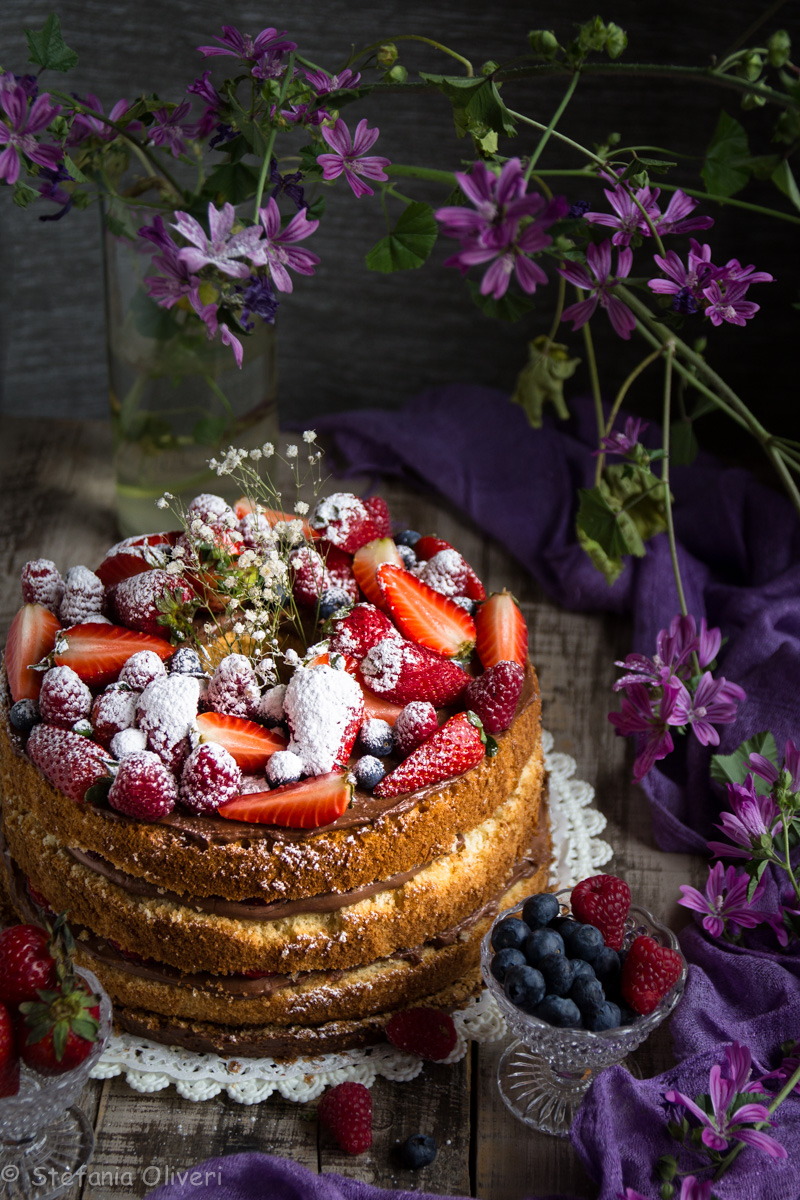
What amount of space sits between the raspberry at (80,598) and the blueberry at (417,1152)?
1.03 meters

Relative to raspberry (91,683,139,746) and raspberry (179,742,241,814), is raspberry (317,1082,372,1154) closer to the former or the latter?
raspberry (179,742,241,814)

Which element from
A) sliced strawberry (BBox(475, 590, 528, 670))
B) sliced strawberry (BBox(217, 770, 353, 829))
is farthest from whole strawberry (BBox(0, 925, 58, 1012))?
sliced strawberry (BBox(475, 590, 528, 670))

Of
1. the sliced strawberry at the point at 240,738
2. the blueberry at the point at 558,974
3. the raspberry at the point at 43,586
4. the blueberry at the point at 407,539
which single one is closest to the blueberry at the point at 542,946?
the blueberry at the point at 558,974

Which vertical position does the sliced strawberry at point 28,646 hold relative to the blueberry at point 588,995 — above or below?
above

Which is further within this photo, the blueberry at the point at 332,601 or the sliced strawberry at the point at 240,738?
the blueberry at the point at 332,601

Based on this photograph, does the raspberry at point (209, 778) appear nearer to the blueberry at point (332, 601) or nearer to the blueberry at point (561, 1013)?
the blueberry at point (332, 601)

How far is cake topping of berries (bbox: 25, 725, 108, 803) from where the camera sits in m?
1.91

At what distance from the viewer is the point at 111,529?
320 centimetres

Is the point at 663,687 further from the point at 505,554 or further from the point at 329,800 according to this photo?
the point at 505,554

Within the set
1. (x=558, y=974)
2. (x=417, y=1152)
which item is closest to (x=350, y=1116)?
(x=417, y=1152)

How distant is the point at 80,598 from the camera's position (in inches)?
86.8

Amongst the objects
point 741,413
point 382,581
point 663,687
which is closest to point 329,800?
point 382,581

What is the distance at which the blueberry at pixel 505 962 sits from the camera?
1.88 metres

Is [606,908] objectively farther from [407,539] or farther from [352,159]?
[352,159]
